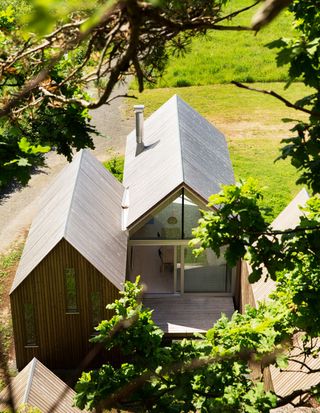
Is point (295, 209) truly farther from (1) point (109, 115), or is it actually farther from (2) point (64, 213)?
(1) point (109, 115)

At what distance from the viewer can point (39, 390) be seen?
9.25 m

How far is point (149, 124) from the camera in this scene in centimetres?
1694

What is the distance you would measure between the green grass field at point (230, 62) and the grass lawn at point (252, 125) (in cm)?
63

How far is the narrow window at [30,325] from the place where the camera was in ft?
37.6

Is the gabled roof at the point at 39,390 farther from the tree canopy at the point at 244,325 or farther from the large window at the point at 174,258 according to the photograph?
the large window at the point at 174,258

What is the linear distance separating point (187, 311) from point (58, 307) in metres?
3.02

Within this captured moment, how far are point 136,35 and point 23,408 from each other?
587cm

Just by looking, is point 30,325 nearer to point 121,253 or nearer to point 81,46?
point 121,253

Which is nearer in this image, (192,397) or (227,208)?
(192,397)

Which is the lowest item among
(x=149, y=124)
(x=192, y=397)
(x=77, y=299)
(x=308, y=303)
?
(x=192, y=397)

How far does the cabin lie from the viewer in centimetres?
1125

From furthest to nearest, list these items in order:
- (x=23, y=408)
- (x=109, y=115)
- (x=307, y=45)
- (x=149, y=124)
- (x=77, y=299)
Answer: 1. (x=109, y=115)
2. (x=149, y=124)
3. (x=77, y=299)
4. (x=23, y=408)
5. (x=307, y=45)

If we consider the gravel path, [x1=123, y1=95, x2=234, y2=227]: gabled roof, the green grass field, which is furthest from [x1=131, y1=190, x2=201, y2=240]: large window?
the green grass field

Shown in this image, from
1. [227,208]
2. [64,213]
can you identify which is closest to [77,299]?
[64,213]
